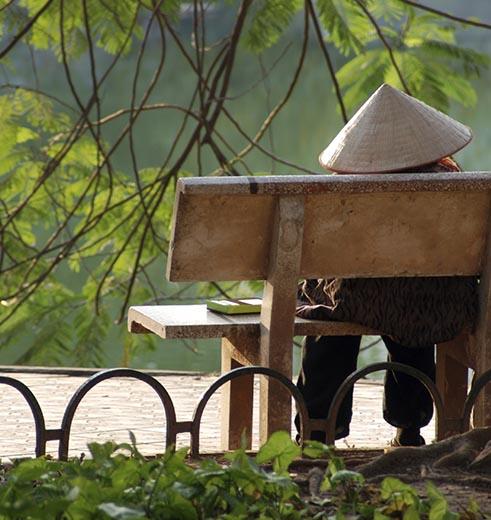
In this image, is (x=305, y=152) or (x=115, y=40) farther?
(x=305, y=152)

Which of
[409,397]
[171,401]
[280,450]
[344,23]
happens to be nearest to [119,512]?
[280,450]

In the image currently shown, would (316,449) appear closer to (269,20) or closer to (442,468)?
(442,468)

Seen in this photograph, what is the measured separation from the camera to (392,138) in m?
4.07

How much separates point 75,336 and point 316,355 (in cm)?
403

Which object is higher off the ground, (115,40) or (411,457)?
(115,40)

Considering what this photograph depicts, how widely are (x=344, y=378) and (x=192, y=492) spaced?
65.4 inches

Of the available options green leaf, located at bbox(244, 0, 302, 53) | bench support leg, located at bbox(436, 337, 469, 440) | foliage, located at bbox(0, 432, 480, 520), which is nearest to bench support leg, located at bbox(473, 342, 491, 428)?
bench support leg, located at bbox(436, 337, 469, 440)

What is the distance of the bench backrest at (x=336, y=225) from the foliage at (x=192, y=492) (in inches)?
41.3

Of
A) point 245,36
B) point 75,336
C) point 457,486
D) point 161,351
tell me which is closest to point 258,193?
point 457,486

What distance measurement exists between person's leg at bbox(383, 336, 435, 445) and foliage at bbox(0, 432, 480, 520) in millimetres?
1435

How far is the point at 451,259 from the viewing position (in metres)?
→ 3.99

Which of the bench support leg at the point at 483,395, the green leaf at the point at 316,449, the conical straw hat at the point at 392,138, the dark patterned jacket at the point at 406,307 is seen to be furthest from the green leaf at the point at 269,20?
the green leaf at the point at 316,449

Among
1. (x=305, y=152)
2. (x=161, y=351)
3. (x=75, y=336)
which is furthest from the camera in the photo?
(x=305, y=152)

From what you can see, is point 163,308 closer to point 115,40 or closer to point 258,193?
point 258,193
